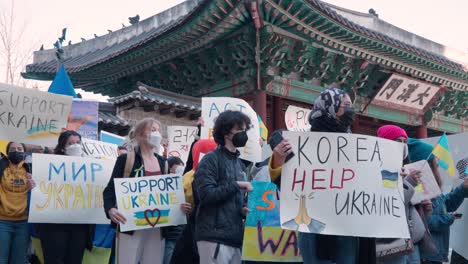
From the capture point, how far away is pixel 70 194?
489cm

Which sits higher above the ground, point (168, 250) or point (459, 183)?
point (459, 183)

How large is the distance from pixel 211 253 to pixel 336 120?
1102mm

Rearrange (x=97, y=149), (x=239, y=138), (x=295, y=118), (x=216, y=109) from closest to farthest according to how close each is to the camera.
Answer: (x=239, y=138) → (x=97, y=149) → (x=216, y=109) → (x=295, y=118)

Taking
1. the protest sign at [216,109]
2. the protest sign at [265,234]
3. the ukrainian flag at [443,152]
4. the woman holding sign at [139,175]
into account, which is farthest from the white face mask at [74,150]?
the ukrainian flag at [443,152]

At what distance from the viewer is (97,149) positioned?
6.04 meters

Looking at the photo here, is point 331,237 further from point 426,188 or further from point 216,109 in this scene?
point 216,109

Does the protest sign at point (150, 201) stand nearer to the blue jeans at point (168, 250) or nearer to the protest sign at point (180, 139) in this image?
the blue jeans at point (168, 250)

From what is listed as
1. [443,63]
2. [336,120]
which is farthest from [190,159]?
[443,63]

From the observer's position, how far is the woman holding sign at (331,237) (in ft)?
11.0

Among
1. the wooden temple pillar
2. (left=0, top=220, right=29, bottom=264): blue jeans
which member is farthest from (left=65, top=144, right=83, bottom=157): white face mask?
the wooden temple pillar

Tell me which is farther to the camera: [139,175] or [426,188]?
[426,188]

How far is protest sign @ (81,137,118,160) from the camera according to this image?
5.94 m

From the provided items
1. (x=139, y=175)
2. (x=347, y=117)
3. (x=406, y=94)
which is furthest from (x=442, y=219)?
(x=406, y=94)

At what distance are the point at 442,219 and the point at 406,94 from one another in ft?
33.7
